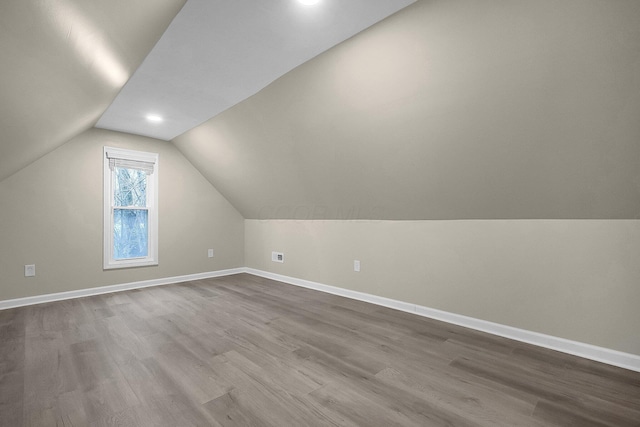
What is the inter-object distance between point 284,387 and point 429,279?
74.5 inches

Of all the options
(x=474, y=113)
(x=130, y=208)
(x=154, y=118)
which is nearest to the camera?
(x=474, y=113)

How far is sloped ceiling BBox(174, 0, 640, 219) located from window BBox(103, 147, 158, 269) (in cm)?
186

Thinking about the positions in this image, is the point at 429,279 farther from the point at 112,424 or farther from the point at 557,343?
the point at 112,424

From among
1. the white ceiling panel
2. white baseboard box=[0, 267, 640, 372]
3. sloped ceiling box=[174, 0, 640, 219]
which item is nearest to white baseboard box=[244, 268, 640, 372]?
white baseboard box=[0, 267, 640, 372]

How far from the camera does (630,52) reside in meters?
1.49

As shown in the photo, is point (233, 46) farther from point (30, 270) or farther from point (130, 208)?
point (30, 270)

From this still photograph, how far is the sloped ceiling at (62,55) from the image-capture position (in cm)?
109

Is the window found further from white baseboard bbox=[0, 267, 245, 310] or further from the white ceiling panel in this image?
the white ceiling panel

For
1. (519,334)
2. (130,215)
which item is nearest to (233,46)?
(519,334)

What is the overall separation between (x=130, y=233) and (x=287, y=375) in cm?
349

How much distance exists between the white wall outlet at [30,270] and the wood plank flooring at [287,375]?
1.49ft

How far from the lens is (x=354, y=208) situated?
3.68m

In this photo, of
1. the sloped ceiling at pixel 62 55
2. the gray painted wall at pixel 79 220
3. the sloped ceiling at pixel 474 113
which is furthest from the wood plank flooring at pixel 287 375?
the sloped ceiling at pixel 62 55

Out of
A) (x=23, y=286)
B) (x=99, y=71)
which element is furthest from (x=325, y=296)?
(x=23, y=286)
